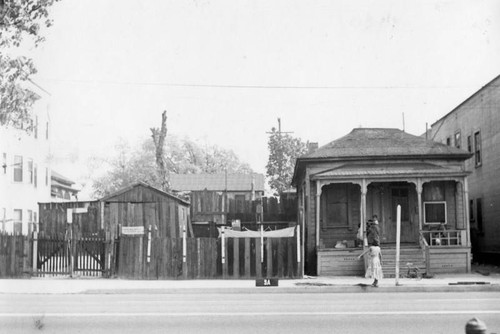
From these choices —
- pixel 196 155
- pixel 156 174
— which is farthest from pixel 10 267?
pixel 196 155

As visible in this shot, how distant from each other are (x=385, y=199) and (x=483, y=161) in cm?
648

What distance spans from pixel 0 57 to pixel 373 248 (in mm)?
12361

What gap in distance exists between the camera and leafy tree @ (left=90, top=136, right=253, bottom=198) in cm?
8300

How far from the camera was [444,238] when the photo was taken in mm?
24203

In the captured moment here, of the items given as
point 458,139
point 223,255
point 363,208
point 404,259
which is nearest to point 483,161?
point 458,139

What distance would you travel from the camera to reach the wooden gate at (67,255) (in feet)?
73.1

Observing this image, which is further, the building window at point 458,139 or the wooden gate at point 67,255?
the building window at point 458,139

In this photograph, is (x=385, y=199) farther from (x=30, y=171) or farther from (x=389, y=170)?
(x=30, y=171)

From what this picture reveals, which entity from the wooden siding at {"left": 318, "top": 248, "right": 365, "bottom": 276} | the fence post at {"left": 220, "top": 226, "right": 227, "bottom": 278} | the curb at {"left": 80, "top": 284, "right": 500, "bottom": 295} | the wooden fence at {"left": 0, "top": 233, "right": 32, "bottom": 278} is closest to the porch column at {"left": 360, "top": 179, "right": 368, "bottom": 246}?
the wooden siding at {"left": 318, "top": 248, "right": 365, "bottom": 276}

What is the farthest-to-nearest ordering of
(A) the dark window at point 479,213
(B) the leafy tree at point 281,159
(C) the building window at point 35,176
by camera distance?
(B) the leafy tree at point 281,159 → (C) the building window at point 35,176 → (A) the dark window at point 479,213

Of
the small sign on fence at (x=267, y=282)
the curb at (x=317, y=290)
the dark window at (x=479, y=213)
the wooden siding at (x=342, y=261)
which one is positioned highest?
the dark window at (x=479, y=213)

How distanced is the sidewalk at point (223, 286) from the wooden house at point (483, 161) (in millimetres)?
9029

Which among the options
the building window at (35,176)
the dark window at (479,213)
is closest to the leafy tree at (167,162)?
the building window at (35,176)

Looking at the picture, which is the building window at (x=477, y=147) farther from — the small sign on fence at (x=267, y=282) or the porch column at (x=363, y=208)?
the small sign on fence at (x=267, y=282)
